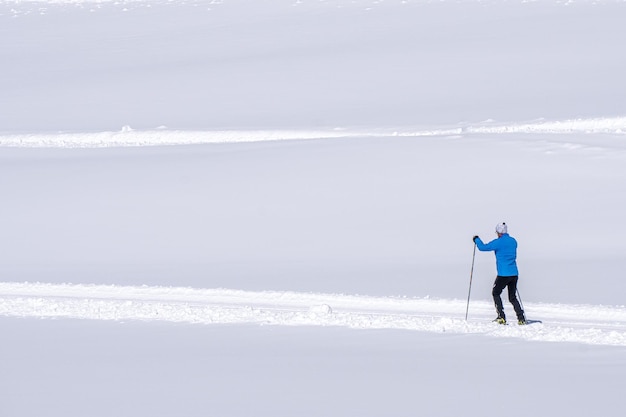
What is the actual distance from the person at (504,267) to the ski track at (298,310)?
170 mm

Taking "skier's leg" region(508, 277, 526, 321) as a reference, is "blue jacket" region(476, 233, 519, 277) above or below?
above

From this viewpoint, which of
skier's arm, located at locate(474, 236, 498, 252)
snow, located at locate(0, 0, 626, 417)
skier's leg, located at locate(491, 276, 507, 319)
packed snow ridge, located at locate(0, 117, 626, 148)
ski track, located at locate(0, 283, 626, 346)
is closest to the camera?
snow, located at locate(0, 0, 626, 417)

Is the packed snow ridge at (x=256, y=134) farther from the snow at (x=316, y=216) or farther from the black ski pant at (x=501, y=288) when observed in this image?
the black ski pant at (x=501, y=288)

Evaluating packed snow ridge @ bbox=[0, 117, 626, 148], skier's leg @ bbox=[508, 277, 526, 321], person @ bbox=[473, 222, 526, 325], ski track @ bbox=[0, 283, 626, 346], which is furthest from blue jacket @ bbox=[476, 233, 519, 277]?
packed snow ridge @ bbox=[0, 117, 626, 148]

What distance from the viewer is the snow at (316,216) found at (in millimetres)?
8641

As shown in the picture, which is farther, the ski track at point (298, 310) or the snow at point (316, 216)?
the ski track at point (298, 310)

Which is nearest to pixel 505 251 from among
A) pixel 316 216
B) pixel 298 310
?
pixel 298 310

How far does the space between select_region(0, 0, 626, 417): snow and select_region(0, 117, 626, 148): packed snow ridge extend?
2.9 inches

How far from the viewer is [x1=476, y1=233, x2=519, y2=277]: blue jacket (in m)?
10.3

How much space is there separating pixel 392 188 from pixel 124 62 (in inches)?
487

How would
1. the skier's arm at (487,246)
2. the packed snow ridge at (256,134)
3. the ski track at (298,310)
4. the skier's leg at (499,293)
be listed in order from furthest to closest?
the packed snow ridge at (256,134) < the skier's leg at (499,293) < the skier's arm at (487,246) < the ski track at (298,310)

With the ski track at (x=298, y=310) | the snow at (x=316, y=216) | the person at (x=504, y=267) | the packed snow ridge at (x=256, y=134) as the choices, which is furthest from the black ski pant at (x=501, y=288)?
the packed snow ridge at (x=256, y=134)

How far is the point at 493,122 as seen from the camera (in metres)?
17.9

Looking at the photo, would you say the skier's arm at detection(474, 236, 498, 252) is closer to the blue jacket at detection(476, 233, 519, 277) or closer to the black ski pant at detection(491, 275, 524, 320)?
the blue jacket at detection(476, 233, 519, 277)
